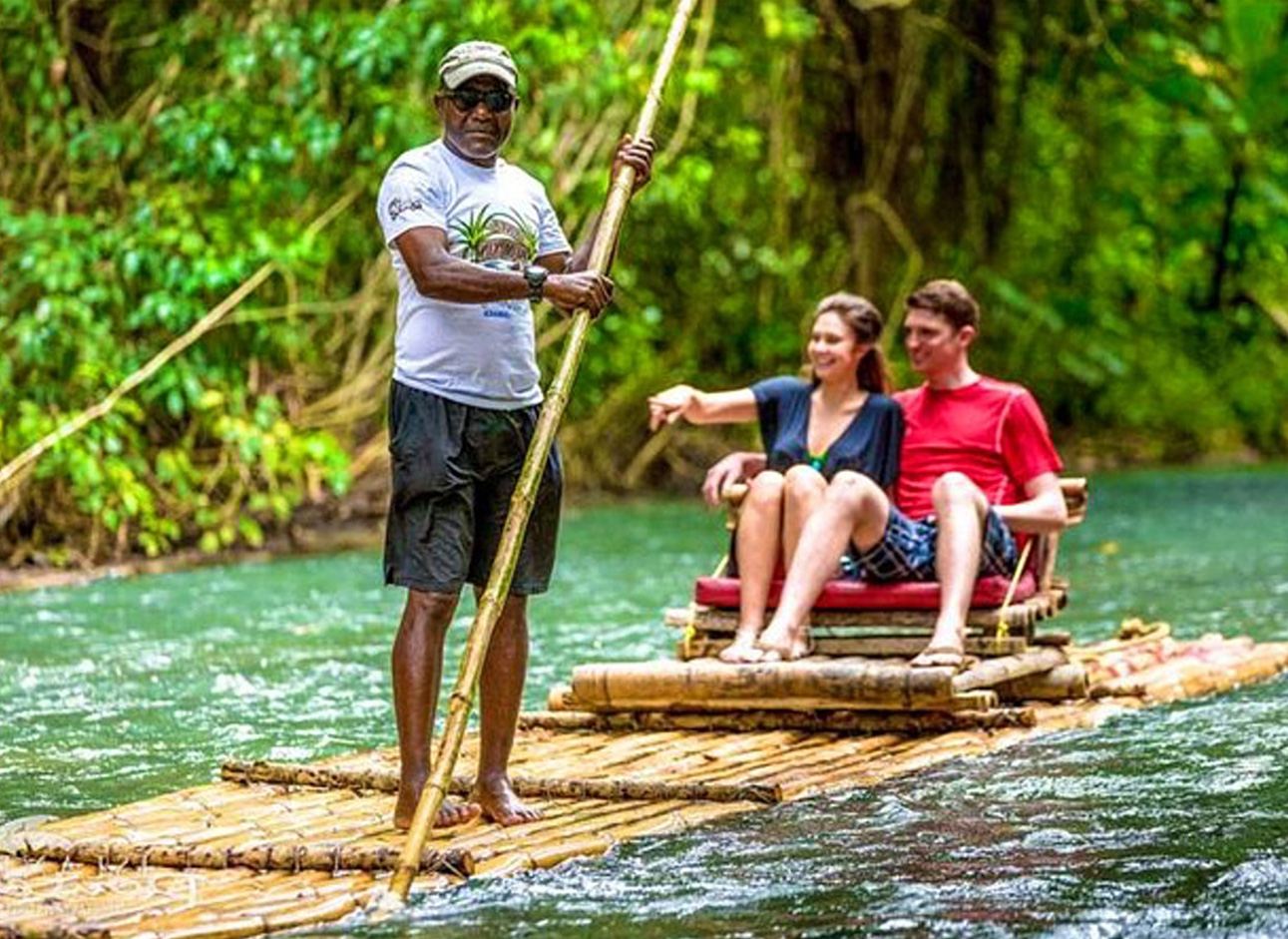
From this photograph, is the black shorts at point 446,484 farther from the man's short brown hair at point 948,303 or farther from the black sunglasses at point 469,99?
the man's short brown hair at point 948,303

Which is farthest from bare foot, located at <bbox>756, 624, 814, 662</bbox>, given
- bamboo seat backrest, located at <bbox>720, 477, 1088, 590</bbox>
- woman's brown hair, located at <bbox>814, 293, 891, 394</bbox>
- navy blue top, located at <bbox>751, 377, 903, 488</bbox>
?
woman's brown hair, located at <bbox>814, 293, 891, 394</bbox>

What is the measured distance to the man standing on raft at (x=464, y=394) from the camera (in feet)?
15.5

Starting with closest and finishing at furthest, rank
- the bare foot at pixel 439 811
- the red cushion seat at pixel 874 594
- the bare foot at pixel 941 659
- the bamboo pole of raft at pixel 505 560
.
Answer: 1. the bamboo pole of raft at pixel 505 560
2. the bare foot at pixel 439 811
3. the bare foot at pixel 941 659
4. the red cushion seat at pixel 874 594

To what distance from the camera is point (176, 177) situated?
11.5 meters

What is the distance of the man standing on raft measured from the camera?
186 inches

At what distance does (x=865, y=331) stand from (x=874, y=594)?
30.0 inches

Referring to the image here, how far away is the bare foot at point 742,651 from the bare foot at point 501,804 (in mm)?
1333

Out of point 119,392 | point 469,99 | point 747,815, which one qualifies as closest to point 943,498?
point 747,815

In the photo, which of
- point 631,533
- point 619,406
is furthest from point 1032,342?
point 631,533

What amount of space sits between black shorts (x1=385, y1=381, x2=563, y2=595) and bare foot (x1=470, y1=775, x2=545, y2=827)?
37cm

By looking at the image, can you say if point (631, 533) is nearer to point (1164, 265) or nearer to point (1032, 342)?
point (1032, 342)

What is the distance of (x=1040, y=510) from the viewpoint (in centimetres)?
661

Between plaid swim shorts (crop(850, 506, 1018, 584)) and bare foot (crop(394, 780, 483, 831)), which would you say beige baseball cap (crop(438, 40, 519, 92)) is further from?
plaid swim shorts (crop(850, 506, 1018, 584))

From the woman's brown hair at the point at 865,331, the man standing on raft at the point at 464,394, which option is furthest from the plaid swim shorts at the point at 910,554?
the man standing on raft at the point at 464,394
